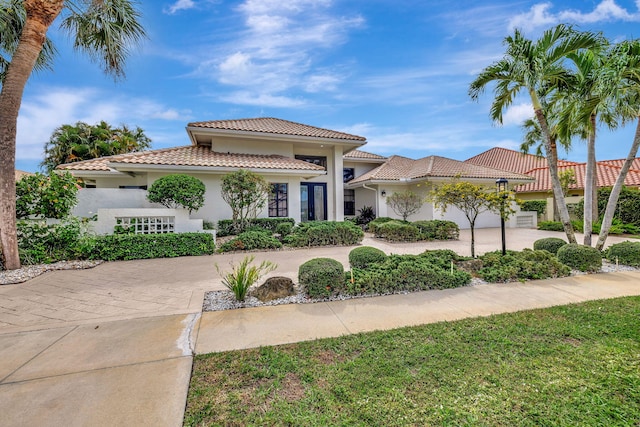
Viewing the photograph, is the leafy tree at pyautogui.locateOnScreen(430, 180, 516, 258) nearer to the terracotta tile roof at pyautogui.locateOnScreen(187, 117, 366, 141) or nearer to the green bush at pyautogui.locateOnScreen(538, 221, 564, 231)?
the terracotta tile roof at pyautogui.locateOnScreen(187, 117, 366, 141)

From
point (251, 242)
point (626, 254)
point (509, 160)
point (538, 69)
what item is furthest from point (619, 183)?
point (509, 160)

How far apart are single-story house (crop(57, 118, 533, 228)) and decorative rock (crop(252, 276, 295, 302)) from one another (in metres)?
8.38

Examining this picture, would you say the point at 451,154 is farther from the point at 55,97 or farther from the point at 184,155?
the point at 55,97

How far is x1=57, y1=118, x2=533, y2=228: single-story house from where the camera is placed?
11.7 meters

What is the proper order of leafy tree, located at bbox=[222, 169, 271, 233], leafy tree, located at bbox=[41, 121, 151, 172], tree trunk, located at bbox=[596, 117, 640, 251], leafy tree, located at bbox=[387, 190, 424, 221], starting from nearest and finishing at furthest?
tree trunk, located at bbox=[596, 117, 640, 251] < leafy tree, located at bbox=[222, 169, 271, 233] < leafy tree, located at bbox=[387, 190, 424, 221] < leafy tree, located at bbox=[41, 121, 151, 172]

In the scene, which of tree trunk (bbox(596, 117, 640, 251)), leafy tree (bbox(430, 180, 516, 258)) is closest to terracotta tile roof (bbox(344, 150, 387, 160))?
leafy tree (bbox(430, 180, 516, 258))

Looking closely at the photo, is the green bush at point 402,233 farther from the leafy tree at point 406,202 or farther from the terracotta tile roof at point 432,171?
the terracotta tile roof at point 432,171

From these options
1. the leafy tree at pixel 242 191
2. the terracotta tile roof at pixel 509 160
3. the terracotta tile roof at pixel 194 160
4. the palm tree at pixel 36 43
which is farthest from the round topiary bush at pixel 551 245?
the terracotta tile roof at pixel 509 160

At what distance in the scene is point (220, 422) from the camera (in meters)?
2.11

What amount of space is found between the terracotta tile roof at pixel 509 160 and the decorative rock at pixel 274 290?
2812 centimetres

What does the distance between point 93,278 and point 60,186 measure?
4.19 metres

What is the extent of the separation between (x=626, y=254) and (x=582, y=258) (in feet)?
5.62

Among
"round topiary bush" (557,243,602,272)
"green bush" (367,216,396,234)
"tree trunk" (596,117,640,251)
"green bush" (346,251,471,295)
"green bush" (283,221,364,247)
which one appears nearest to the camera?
"green bush" (346,251,471,295)

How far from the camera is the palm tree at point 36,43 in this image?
23.0 ft
